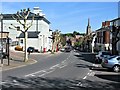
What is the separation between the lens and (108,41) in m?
102

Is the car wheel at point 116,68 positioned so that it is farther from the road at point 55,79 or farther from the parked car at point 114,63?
the road at point 55,79

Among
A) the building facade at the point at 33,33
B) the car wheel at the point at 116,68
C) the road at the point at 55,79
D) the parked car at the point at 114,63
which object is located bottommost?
the road at the point at 55,79

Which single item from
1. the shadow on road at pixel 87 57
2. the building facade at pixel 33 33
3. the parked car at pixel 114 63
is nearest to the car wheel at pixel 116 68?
the parked car at pixel 114 63

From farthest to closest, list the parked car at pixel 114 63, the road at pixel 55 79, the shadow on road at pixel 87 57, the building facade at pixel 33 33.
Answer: the building facade at pixel 33 33 → the shadow on road at pixel 87 57 → the parked car at pixel 114 63 → the road at pixel 55 79

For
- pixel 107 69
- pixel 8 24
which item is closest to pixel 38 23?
pixel 8 24

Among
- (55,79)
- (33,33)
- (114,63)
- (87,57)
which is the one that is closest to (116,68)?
(114,63)

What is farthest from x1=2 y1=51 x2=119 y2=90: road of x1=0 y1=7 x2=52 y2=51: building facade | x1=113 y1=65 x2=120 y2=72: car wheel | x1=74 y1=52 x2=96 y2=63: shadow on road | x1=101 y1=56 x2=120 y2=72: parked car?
x1=0 y1=7 x2=52 y2=51: building facade

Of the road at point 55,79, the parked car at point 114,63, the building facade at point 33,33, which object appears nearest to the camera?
the road at point 55,79

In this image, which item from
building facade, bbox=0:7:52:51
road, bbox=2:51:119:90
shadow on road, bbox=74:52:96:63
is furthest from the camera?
building facade, bbox=0:7:52:51

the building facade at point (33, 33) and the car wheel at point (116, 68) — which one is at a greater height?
the building facade at point (33, 33)

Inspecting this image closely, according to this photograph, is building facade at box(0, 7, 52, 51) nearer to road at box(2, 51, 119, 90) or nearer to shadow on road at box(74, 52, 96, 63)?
shadow on road at box(74, 52, 96, 63)

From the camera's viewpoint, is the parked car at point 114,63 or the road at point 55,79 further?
the parked car at point 114,63

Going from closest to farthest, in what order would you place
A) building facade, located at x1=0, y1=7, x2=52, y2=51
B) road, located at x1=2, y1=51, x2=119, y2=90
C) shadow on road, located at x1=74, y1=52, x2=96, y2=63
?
road, located at x1=2, y1=51, x2=119, y2=90 < shadow on road, located at x1=74, y1=52, x2=96, y2=63 < building facade, located at x1=0, y1=7, x2=52, y2=51

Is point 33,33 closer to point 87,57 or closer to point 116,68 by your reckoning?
point 87,57
